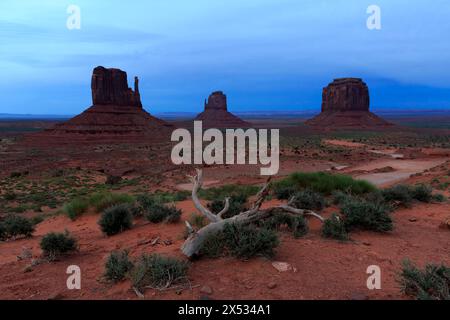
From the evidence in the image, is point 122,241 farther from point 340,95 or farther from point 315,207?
point 340,95

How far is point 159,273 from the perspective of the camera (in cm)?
419

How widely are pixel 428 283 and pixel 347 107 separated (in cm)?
10181

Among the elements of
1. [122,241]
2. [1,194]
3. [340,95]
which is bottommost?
[1,194]

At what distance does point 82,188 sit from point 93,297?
2109cm

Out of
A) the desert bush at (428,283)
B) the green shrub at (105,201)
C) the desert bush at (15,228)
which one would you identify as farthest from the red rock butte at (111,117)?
the desert bush at (428,283)

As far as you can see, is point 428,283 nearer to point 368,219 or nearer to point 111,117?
point 368,219

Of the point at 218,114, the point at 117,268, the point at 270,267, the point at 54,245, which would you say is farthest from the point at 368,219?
the point at 218,114

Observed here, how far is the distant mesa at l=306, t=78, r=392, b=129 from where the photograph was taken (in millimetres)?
91062

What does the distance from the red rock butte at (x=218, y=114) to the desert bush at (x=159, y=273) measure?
106 meters

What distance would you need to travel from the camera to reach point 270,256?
4.89 meters

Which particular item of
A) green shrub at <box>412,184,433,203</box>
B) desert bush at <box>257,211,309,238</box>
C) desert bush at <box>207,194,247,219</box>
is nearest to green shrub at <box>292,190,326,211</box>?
desert bush at <box>207,194,247,219</box>

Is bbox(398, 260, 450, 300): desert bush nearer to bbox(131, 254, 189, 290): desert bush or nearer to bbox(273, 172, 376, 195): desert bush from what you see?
bbox(131, 254, 189, 290): desert bush

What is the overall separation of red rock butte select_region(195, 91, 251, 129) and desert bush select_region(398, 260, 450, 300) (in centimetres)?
10597
